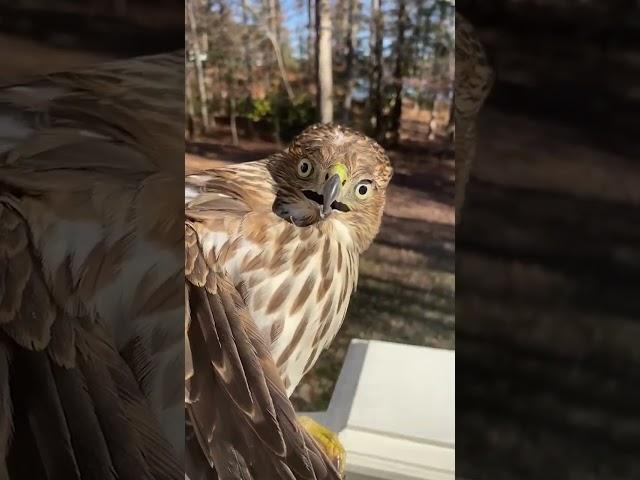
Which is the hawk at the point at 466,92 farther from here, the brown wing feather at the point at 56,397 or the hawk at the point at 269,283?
the brown wing feather at the point at 56,397

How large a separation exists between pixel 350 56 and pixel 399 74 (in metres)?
0.09

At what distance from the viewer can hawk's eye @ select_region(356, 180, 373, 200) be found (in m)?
1.14

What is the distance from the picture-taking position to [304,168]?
115 cm

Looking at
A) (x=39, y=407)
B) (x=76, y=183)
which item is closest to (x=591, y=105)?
(x=76, y=183)

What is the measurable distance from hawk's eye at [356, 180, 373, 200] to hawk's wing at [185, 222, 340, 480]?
10.5 inches

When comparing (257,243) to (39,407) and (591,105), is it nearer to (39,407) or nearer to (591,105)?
(39,407)

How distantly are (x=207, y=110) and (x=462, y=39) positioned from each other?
463mm

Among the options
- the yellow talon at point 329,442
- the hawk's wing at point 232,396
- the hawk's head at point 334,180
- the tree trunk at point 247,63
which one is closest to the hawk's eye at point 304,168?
the hawk's head at point 334,180

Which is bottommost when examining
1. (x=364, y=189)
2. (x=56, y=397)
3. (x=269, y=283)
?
(x=56, y=397)

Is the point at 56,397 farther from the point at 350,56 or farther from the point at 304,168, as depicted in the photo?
the point at 350,56

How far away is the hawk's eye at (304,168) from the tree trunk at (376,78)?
126mm

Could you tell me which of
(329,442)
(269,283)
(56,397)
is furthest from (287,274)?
(56,397)

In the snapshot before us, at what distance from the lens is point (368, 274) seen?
1172mm

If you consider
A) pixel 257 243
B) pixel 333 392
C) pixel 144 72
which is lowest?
pixel 333 392
